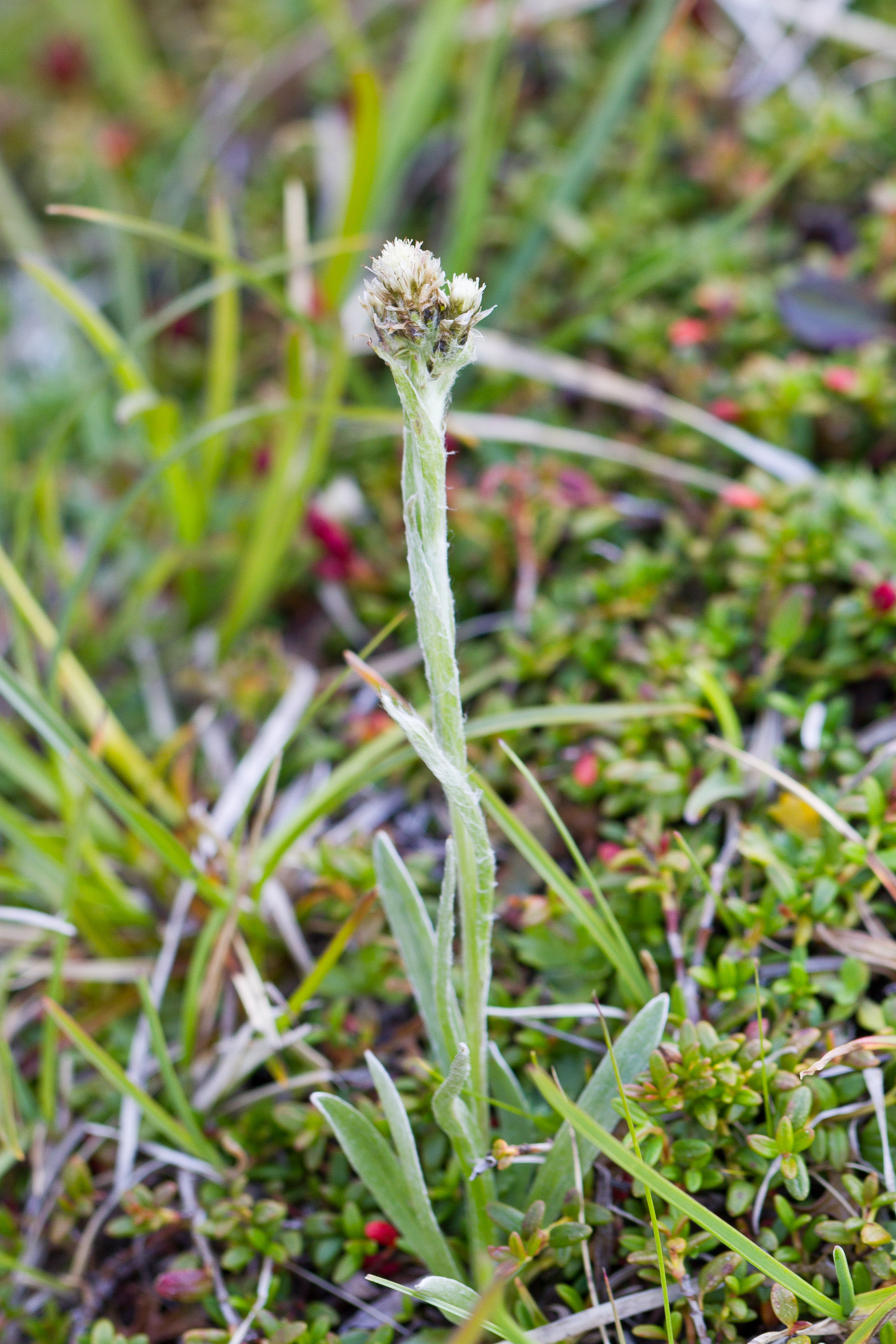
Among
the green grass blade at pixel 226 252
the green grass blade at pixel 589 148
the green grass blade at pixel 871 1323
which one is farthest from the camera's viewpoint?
the green grass blade at pixel 589 148

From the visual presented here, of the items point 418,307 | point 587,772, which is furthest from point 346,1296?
point 418,307

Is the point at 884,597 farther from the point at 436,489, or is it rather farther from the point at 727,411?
the point at 436,489

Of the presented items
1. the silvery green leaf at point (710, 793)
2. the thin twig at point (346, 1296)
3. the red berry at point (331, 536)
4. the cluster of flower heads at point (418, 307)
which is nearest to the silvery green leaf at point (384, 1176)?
the thin twig at point (346, 1296)

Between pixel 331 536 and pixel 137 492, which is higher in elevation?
pixel 331 536

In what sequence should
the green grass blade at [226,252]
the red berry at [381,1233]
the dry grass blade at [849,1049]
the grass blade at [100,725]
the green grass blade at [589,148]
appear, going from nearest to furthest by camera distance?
the dry grass blade at [849,1049]
the red berry at [381,1233]
the green grass blade at [226,252]
the grass blade at [100,725]
the green grass blade at [589,148]

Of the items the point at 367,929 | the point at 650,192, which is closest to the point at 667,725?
the point at 367,929

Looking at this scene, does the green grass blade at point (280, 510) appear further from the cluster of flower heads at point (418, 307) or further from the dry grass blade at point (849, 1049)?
the dry grass blade at point (849, 1049)

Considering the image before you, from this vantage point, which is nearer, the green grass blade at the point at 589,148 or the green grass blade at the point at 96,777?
the green grass blade at the point at 96,777
